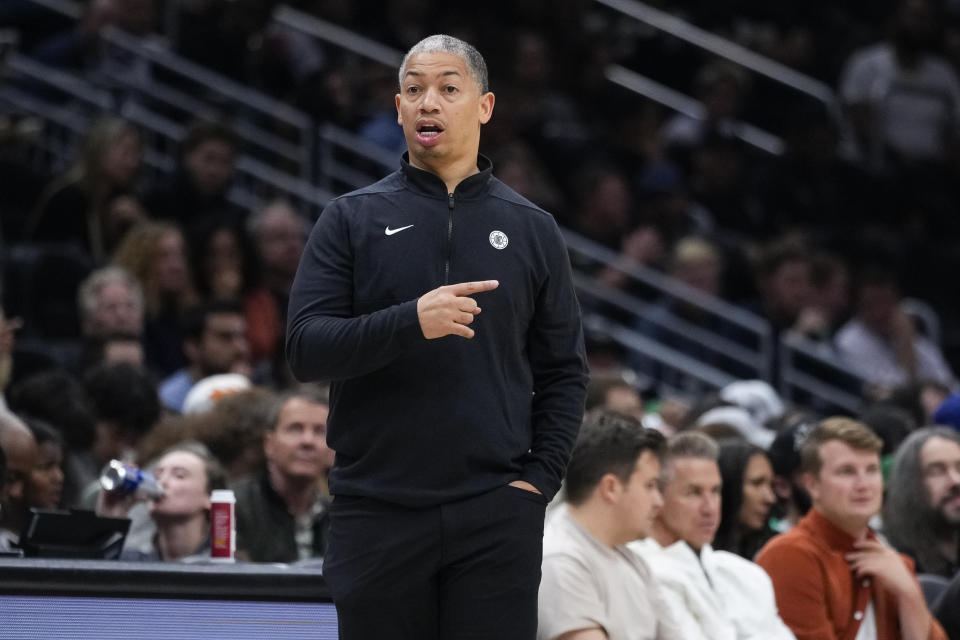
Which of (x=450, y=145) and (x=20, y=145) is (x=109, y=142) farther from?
(x=450, y=145)

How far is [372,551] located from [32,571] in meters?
1.12

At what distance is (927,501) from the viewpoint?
5.89 m

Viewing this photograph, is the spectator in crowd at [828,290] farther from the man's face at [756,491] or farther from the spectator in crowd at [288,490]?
the spectator in crowd at [288,490]

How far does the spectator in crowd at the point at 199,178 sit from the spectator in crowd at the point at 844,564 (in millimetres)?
4611

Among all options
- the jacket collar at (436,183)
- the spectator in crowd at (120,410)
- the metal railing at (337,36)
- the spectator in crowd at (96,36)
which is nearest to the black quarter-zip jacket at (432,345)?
the jacket collar at (436,183)

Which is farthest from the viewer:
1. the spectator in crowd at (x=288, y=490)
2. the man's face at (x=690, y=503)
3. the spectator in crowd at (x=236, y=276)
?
the spectator in crowd at (x=236, y=276)

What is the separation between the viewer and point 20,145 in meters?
9.49

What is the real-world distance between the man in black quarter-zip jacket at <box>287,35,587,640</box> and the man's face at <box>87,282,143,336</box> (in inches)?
175

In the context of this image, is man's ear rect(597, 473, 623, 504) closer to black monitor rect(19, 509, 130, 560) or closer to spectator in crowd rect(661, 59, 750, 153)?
black monitor rect(19, 509, 130, 560)

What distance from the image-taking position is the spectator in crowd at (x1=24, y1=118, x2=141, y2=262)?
8594 mm

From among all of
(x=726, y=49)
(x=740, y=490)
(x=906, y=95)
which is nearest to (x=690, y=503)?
(x=740, y=490)

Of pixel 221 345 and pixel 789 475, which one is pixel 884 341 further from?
pixel 221 345

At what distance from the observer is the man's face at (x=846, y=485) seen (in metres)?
5.16

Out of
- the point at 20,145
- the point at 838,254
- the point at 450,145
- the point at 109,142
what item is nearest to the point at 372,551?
the point at 450,145
